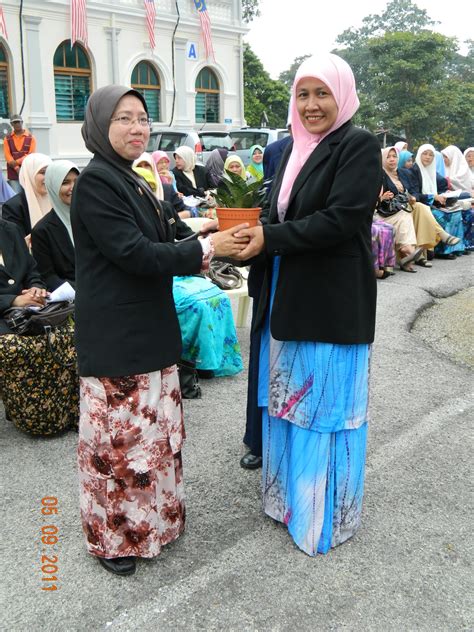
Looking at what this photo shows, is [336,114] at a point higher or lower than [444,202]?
higher

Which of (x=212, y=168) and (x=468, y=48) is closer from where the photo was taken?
(x=212, y=168)

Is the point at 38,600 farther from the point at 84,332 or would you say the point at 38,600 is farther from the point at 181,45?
the point at 181,45

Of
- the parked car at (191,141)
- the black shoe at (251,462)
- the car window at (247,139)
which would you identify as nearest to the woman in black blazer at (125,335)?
the black shoe at (251,462)

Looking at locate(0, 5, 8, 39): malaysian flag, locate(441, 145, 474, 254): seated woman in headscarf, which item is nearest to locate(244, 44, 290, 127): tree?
locate(0, 5, 8, 39): malaysian flag

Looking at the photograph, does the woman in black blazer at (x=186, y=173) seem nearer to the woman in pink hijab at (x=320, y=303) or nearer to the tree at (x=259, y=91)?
the woman in pink hijab at (x=320, y=303)

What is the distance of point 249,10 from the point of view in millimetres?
27922

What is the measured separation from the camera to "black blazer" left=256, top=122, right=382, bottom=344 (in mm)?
2072

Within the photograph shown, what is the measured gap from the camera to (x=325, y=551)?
239 centimetres

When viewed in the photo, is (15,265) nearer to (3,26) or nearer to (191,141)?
(191,141)

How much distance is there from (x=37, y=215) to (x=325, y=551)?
3439 mm

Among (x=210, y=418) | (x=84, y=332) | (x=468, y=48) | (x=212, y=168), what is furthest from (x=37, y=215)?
(x=468, y=48)

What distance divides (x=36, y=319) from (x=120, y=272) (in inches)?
56.0

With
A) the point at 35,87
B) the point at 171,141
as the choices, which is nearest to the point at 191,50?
the point at 35,87

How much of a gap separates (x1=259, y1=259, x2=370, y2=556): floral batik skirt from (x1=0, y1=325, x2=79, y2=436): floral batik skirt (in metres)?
1.41
